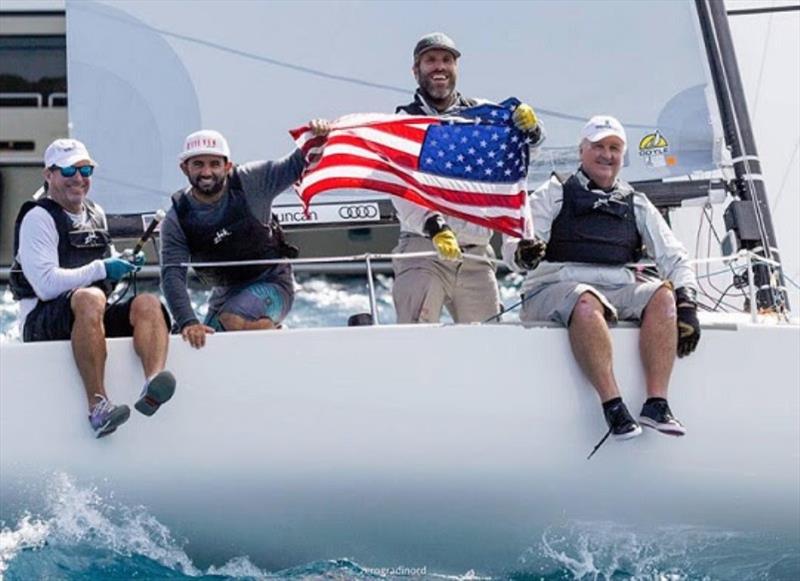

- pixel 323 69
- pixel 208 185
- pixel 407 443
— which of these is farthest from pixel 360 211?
pixel 407 443

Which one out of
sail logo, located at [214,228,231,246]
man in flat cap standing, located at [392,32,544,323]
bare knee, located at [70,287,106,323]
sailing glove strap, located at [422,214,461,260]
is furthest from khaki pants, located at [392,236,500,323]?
bare knee, located at [70,287,106,323]

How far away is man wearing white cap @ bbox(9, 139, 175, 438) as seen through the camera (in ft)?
19.0

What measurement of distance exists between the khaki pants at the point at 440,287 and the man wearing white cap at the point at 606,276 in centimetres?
37

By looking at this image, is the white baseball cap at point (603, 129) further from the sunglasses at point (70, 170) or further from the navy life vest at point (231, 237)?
the sunglasses at point (70, 170)

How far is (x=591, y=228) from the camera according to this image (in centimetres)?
594

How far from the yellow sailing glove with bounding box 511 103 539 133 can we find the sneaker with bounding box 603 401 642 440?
984 millimetres

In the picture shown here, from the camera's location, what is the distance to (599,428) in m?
5.85

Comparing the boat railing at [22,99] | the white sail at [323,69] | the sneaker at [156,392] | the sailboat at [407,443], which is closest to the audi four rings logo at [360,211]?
the white sail at [323,69]

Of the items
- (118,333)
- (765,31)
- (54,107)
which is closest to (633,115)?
(765,31)

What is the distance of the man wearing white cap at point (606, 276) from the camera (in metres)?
5.77

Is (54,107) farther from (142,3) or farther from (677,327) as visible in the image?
(677,327)

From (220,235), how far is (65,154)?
0.55 metres

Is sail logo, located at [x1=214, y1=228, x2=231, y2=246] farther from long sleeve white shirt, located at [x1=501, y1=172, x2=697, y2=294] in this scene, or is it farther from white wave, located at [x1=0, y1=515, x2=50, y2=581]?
white wave, located at [x1=0, y1=515, x2=50, y2=581]

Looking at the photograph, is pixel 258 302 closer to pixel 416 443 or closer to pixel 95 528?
pixel 416 443
